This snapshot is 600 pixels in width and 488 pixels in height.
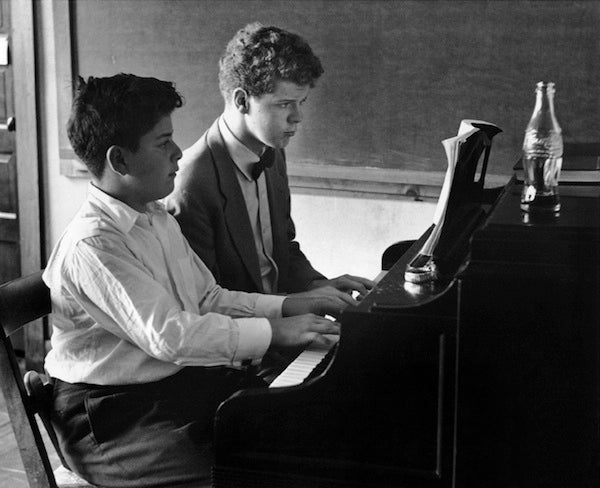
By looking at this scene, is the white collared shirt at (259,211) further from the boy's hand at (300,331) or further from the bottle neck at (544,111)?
the bottle neck at (544,111)

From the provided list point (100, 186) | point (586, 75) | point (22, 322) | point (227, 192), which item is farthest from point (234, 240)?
point (586, 75)

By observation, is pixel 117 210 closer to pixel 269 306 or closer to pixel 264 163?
pixel 269 306

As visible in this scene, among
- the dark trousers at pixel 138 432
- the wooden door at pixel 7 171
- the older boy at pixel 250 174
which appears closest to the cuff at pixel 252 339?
the dark trousers at pixel 138 432

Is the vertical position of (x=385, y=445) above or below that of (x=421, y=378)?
below

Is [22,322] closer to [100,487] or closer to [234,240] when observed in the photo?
[100,487]

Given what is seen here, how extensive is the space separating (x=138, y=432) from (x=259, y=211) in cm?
97

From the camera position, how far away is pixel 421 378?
1.45 m

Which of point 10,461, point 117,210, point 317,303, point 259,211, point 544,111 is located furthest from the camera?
point 10,461

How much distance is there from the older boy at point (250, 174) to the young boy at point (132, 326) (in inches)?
13.1

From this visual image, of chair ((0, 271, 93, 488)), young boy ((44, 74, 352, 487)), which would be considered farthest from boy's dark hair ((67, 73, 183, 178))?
chair ((0, 271, 93, 488))

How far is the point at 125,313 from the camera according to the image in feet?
5.91

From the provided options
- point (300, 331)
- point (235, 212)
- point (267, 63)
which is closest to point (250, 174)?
point (235, 212)

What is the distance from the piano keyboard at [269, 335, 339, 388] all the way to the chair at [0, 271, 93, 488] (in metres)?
0.50

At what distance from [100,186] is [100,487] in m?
0.65
